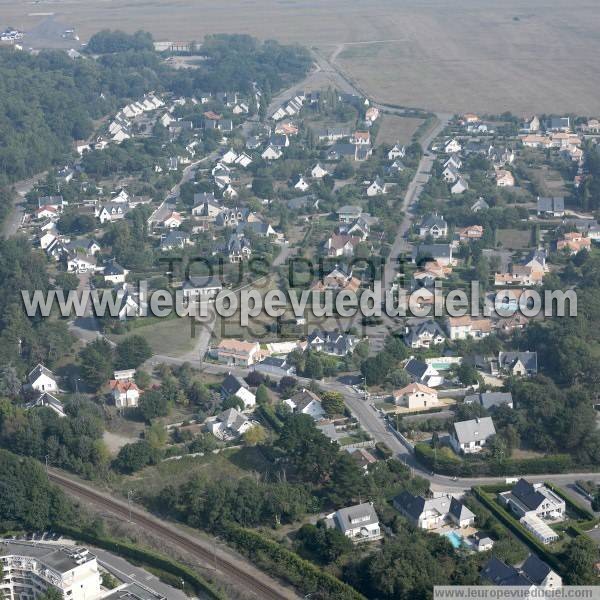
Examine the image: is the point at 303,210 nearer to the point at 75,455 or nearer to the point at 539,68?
the point at 75,455

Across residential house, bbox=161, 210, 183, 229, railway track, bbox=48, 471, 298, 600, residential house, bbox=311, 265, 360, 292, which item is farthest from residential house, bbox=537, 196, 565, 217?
railway track, bbox=48, 471, 298, 600

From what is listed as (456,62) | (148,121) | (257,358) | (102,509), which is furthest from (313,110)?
(102,509)

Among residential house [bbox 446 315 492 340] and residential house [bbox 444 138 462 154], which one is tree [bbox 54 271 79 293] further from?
residential house [bbox 444 138 462 154]

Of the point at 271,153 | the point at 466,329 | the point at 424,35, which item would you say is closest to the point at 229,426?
the point at 466,329

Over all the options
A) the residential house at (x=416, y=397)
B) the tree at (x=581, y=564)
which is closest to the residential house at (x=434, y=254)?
the residential house at (x=416, y=397)

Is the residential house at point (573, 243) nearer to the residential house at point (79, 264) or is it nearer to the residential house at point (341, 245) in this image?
the residential house at point (341, 245)
